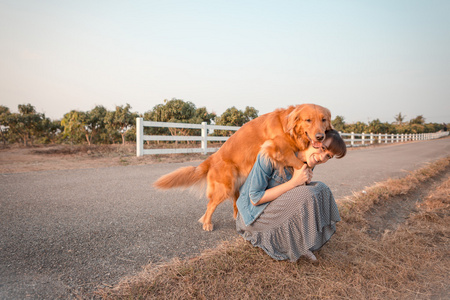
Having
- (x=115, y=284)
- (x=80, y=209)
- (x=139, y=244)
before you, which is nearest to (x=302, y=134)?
(x=139, y=244)

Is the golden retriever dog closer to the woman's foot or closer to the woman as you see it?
the woman

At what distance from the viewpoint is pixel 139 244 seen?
2.20m

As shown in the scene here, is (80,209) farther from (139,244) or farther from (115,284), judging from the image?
(115,284)

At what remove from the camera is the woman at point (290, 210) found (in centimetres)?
185

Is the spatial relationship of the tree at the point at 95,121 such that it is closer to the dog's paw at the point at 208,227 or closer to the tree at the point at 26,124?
the tree at the point at 26,124

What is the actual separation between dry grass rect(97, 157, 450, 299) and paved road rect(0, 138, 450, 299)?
0.29 m

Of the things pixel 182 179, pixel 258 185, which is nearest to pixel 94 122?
pixel 182 179

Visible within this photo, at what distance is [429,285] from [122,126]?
15179 mm

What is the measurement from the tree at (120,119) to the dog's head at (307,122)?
12912mm

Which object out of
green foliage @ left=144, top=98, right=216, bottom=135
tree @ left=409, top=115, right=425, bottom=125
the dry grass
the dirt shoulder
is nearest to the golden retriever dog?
the dry grass

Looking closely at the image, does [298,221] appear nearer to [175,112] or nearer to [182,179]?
[182,179]

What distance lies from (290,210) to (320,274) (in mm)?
501

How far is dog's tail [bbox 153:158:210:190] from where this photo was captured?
9.37ft

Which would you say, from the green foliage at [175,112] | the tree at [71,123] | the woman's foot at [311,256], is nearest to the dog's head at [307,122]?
the woman's foot at [311,256]
